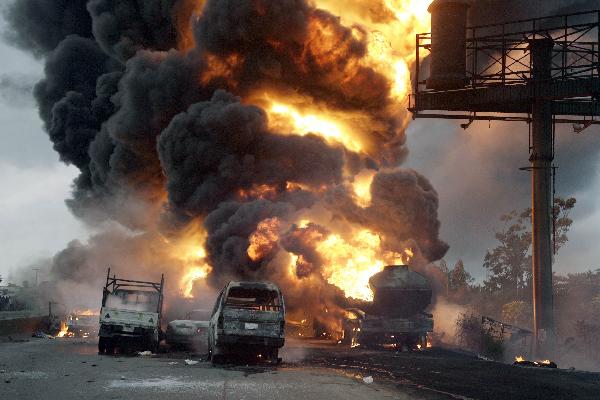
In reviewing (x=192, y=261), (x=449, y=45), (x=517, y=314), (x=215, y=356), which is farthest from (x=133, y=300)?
(x=517, y=314)

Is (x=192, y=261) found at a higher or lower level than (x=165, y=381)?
higher

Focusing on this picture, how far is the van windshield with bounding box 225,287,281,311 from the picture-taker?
19.1 m

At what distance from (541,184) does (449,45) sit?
759cm

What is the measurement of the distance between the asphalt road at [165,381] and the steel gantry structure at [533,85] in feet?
58.5

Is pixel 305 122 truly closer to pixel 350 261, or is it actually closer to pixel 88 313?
pixel 350 261

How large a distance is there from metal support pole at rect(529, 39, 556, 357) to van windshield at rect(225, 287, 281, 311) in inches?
616

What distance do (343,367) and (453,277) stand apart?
75.1 m

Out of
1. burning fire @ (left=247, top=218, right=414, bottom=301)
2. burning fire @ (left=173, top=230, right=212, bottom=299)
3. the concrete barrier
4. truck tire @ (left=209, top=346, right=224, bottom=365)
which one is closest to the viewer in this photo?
truck tire @ (left=209, top=346, right=224, bottom=365)

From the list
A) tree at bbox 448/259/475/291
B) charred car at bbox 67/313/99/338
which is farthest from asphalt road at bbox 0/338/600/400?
tree at bbox 448/259/475/291

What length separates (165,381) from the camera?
13.5 metres

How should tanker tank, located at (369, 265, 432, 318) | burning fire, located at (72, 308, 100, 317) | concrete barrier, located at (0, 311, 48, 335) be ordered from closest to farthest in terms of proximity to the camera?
tanker tank, located at (369, 265, 432, 318), concrete barrier, located at (0, 311, 48, 335), burning fire, located at (72, 308, 100, 317)

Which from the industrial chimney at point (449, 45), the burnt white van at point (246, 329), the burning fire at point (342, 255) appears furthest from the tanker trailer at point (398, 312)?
the industrial chimney at point (449, 45)

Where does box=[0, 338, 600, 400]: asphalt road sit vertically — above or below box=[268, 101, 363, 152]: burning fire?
below

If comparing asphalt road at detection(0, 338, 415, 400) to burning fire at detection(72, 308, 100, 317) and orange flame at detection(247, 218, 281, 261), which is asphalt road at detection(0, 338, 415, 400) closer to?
burning fire at detection(72, 308, 100, 317)
